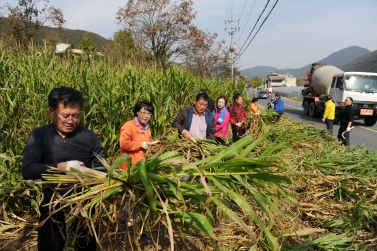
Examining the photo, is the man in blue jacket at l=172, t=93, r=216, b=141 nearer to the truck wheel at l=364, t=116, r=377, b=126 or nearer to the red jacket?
the red jacket

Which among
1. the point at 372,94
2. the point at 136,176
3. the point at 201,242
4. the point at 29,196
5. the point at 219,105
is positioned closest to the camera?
the point at 136,176

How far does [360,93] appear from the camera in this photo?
542 inches

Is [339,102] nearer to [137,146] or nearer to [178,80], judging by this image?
[178,80]

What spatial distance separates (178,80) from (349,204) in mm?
3839

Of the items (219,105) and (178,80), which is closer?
(219,105)

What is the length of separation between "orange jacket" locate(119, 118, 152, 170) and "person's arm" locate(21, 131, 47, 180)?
1.21m

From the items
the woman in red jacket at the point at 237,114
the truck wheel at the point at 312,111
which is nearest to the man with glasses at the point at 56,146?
the woman in red jacket at the point at 237,114

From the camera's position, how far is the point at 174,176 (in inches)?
68.7

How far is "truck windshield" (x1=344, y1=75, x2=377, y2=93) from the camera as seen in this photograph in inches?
550

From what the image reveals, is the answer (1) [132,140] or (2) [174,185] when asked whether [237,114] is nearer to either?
(1) [132,140]

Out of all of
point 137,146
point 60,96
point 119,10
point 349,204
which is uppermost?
point 119,10

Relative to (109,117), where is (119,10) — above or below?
above

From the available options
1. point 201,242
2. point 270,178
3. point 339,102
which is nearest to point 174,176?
point 270,178

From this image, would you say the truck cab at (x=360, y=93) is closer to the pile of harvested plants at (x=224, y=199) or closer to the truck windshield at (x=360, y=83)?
the truck windshield at (x=360, y=83)
